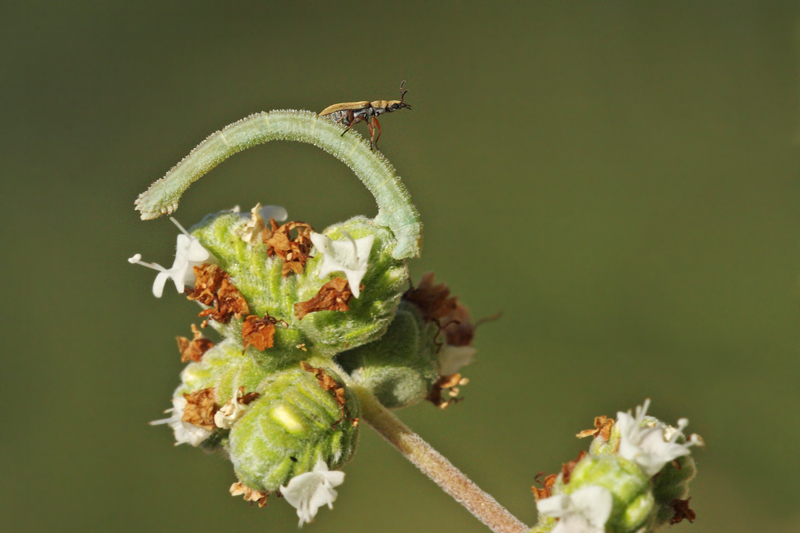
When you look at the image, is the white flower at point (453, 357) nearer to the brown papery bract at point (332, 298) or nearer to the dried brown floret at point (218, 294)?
the brown papery bract at point (332, 298)

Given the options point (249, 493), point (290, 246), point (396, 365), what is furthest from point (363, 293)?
point (249, 493)

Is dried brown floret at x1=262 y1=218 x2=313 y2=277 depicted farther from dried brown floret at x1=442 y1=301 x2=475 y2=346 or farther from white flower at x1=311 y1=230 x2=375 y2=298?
dried brown floret at x1=442 y1=301 x2=475 y2=346

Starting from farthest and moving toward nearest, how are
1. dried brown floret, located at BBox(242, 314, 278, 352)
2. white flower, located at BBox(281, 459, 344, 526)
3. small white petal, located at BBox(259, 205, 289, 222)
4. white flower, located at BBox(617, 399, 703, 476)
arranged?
small white petal, located at BBox(259, 205, 289, 222) < dried brown floret, located at BBox(242, 314, 278, 352) < white flower, located at BBox(281, 459, 344, 526) < white flower, located at BBox(617, 399, 703, 476)

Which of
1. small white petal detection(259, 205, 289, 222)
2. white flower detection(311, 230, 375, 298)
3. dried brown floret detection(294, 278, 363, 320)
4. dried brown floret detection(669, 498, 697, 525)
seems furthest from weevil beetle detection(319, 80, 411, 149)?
dried brown floret detection(669, 498, 697, 525)

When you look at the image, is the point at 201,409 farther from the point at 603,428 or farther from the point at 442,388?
the point at 603,428

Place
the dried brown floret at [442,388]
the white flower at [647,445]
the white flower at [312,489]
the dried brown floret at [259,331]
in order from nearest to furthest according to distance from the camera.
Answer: the white flower at [647,445] → the white flower at [312,489] → the dried brown floret at [259,331] → the dried brown floret at [442,388]

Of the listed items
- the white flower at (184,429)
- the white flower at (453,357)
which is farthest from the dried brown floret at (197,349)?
the white flower at (453,357)

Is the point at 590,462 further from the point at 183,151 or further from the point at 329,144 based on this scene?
the point at 183,151
